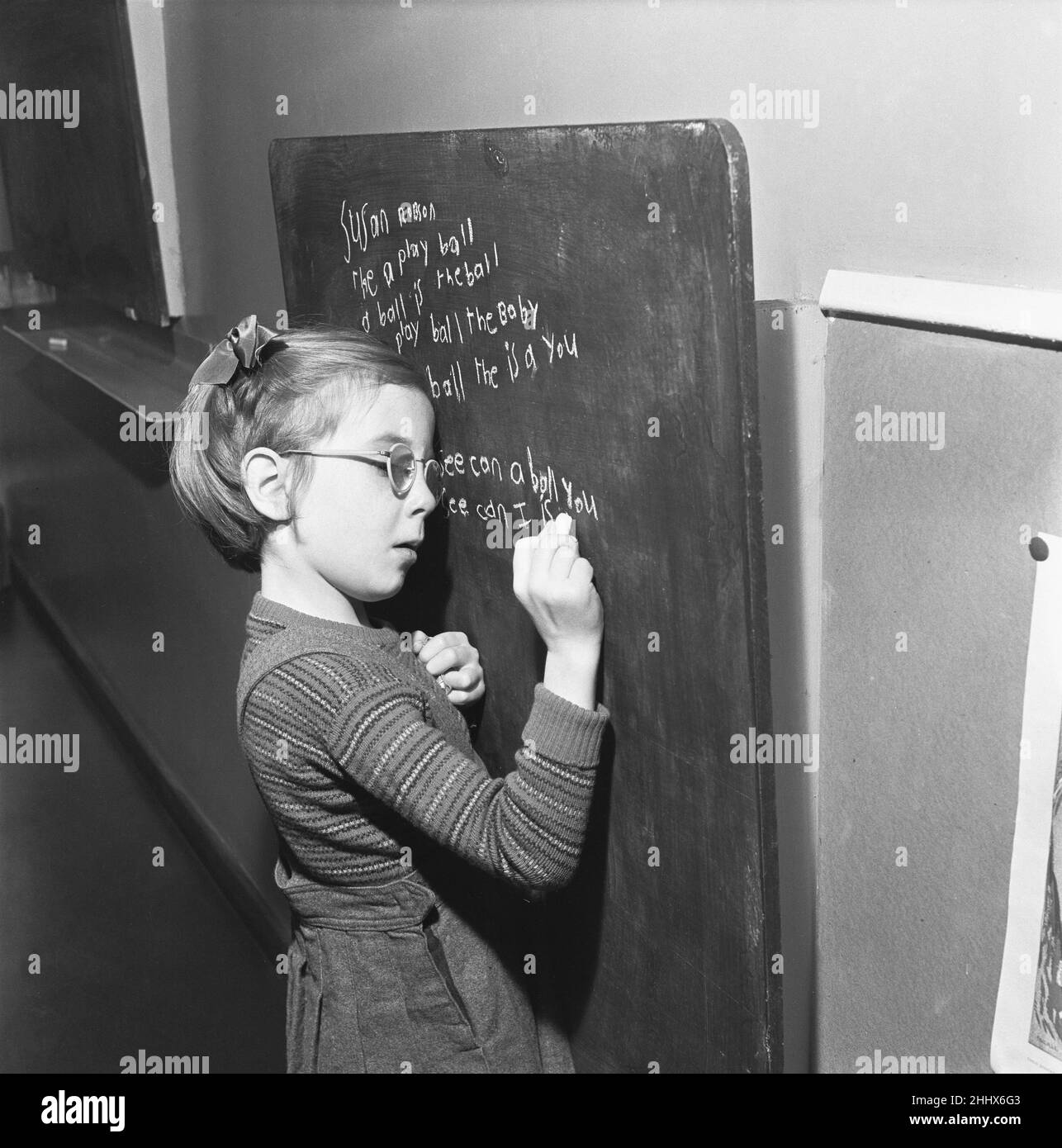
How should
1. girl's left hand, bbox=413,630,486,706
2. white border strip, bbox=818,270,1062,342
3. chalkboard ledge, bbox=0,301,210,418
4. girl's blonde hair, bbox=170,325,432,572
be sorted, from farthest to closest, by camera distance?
chalkboard ledge, bbox=0,301,210,418 → girl's left hand, bbox=413,630,486,706 → girl's blonde hair, bbox=170,325,432,572 → white border strip, bbox=818,270,1062,342

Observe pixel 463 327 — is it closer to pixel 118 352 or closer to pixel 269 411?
pixel 269 411

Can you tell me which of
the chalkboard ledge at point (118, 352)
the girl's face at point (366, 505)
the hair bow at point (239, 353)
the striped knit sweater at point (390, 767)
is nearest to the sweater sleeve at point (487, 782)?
the striped knit sweater at point (390, 767)

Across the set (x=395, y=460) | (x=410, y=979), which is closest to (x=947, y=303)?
(x=395, y=460)

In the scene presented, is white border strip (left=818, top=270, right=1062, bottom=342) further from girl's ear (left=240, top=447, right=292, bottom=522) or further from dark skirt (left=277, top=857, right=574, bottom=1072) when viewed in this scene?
dark skirt (left=277, top=857, right=574, bottom=1072)

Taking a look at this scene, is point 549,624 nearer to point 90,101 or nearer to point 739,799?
point 739,799

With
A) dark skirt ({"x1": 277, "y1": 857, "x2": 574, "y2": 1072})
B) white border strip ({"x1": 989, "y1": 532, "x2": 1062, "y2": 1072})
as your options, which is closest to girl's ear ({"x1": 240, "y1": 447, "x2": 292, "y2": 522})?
dark skirt ({"x1": 277, "y1": 857, "x2": 574, "y2": 1072})

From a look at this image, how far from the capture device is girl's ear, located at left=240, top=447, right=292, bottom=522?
4.08 feet

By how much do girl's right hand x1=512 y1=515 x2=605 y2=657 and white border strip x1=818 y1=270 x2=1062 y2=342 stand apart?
0.31m

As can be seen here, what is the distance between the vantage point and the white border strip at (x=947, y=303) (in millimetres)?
883

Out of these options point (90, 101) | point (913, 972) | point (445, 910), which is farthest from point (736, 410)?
point (90, 101)

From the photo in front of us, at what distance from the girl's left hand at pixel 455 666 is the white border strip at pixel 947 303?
55 centimetres

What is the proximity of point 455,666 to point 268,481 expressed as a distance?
0.30 m

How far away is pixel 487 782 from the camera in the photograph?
3.82 feet

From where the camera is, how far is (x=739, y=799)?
1.06 m
